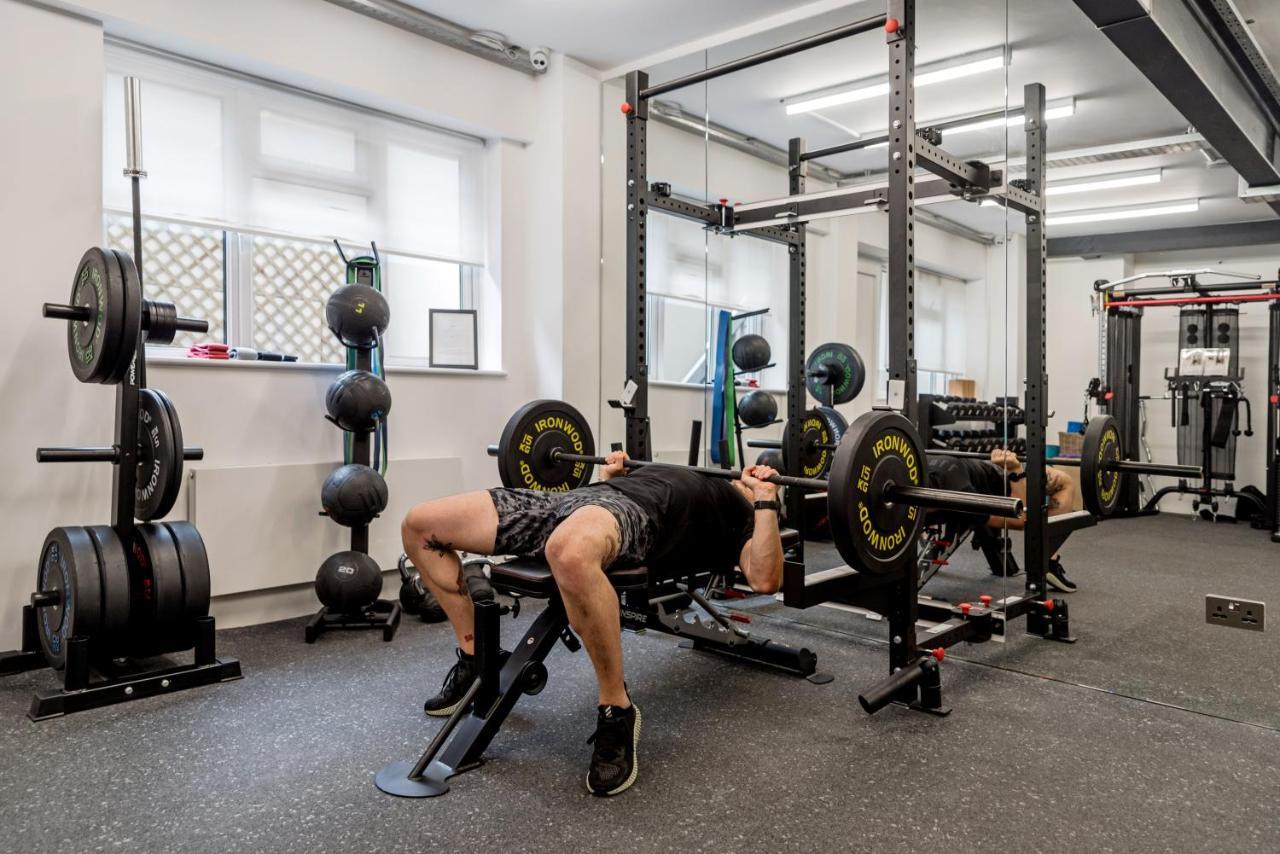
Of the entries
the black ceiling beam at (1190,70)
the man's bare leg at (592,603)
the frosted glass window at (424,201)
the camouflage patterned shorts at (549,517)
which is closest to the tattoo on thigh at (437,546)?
the camouflage patterned shorts at (549,517)

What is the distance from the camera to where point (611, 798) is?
1.87 meters

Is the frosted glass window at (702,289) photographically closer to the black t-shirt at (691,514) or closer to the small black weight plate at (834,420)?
the small black weight plate at (834,420)

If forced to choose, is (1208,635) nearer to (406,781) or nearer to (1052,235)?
(1052,235)

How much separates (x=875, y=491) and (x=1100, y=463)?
144 cm

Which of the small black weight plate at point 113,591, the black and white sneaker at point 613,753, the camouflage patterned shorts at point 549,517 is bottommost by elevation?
the black and white sneaker at point 613,753

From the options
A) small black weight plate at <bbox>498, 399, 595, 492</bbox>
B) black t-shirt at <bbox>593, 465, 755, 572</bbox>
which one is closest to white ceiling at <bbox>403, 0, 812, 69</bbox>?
small black weight plate at <bbox>498, 399, 595, 492</bbox>

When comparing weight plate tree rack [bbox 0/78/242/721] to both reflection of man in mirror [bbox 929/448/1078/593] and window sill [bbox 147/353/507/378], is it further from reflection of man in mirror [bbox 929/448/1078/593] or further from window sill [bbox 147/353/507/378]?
reflection of man in mirror [bbox 929/448/1078/593]

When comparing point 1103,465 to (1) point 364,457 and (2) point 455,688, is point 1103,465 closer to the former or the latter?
(2) point 455,688

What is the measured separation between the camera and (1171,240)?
346cm

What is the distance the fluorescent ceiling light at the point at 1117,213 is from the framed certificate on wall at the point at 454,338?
2.61m

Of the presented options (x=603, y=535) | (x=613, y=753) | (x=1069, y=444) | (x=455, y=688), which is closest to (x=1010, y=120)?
(x=1069, y=444)

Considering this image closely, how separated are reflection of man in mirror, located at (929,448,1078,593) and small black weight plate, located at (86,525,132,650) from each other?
108 inches

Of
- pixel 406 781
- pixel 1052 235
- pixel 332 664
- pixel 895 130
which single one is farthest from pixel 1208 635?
pixel 332 664

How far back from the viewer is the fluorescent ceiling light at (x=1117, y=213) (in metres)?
3.22
